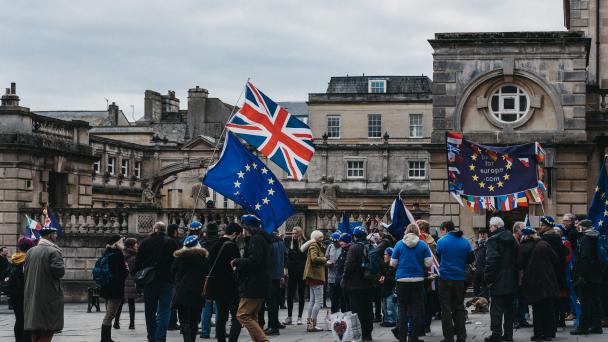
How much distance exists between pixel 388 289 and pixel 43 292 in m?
6.98

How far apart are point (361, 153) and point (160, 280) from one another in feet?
184

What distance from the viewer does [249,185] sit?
19.2 meters

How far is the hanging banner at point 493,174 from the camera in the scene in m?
26.8

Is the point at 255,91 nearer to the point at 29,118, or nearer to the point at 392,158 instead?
the point at 29,118

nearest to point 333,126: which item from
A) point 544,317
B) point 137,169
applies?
point 137,169

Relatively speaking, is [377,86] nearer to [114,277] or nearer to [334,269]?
[334,269]

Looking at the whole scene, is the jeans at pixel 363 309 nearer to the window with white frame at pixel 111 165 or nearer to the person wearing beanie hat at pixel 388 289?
the person wearing beanie hat at pixel 388 289

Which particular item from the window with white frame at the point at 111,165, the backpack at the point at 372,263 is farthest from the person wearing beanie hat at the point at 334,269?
the window with white frame at the point at 111,165

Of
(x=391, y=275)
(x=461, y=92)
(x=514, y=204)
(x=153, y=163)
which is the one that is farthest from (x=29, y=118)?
(x=153, y=163)

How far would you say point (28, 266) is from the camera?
15.5 meters

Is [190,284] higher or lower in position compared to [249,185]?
lower

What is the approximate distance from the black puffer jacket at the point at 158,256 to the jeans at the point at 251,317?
7.48 ft

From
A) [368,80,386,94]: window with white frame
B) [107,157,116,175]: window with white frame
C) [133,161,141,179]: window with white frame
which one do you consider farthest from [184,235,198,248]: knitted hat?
[368,80,386,94]: window with white frame

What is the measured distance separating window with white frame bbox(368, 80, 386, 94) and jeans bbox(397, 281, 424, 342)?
7375 centimetres
